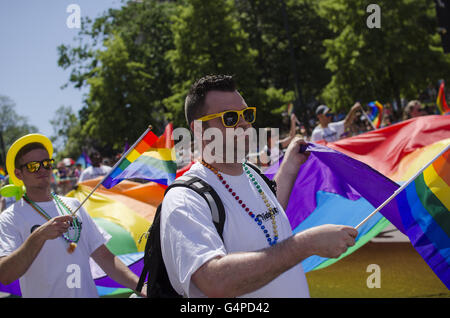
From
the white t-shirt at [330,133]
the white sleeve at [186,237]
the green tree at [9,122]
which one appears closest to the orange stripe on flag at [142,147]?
the white sleeve at [186,237]

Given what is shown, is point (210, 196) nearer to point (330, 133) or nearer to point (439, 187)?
point (439, 187)

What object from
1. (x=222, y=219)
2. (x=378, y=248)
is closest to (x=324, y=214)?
(x=378, y=248)

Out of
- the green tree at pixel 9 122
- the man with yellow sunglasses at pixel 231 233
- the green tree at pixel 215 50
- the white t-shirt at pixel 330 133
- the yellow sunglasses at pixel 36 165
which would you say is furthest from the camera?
the green tree at pixel 9 122

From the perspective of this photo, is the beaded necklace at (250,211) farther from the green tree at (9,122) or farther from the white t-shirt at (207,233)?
the green tree at (9,122)

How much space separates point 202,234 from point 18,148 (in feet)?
6.02

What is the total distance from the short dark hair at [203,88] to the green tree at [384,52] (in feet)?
58.1

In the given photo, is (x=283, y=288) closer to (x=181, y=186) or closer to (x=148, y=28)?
(x=181, y=186)

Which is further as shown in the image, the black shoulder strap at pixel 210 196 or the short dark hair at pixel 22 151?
the short dark hair at pixel 22 151

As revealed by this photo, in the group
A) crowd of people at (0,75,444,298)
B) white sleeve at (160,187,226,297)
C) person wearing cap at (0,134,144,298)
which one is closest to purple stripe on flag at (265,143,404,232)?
crowd of people at (0,75,444,298)

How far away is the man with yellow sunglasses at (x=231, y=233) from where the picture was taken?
5.24 feet

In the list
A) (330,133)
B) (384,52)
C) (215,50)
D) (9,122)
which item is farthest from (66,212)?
(9,122)

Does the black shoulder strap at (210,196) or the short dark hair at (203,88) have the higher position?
the short dark hair at (203,88)

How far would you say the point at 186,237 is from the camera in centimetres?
171
